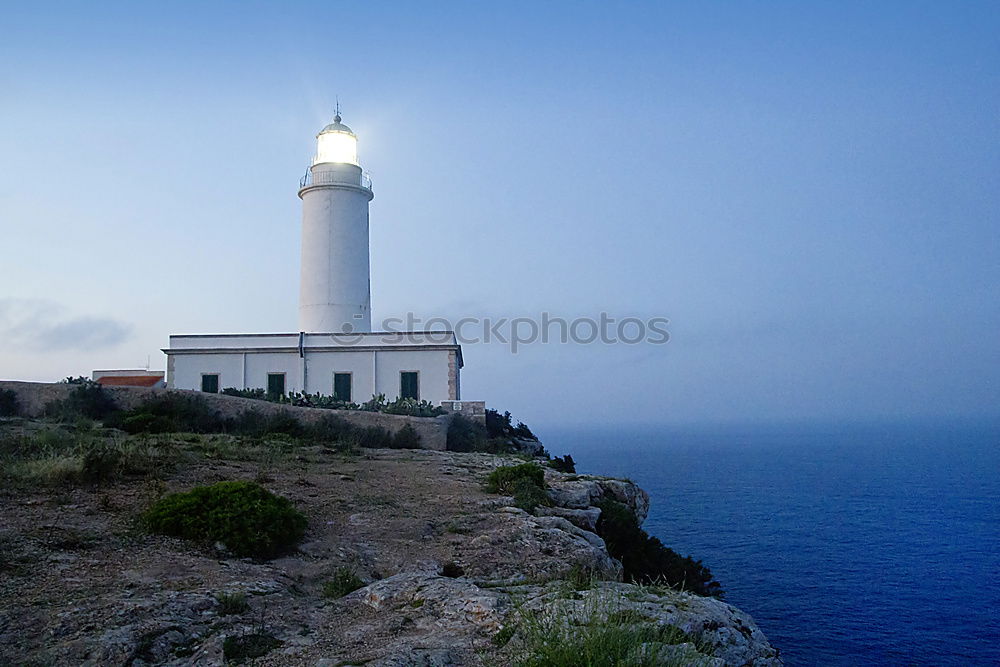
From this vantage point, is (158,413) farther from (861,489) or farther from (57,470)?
(861,489)

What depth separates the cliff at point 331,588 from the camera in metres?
4.13

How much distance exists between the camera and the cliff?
13.5 feet

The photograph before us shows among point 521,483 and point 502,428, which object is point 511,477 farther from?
point 502,428

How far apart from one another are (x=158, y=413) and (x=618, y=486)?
31.6 feet

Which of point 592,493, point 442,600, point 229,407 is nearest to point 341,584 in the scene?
point 442,600

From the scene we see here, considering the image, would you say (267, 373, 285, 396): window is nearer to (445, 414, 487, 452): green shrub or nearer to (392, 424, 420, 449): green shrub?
(445, 414, 487, 452): green shrub

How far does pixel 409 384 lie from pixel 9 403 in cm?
1161

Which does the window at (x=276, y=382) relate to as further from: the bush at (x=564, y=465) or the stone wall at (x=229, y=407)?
the bush at (x=564, y=465)

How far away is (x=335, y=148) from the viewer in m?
27.4

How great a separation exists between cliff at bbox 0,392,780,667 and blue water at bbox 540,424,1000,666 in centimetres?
1102

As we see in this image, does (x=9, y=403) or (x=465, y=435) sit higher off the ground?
(x=9, y=403)

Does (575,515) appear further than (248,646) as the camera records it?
Yes

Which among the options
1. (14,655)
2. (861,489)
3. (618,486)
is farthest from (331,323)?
(861,489)

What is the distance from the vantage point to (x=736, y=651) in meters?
4.54
